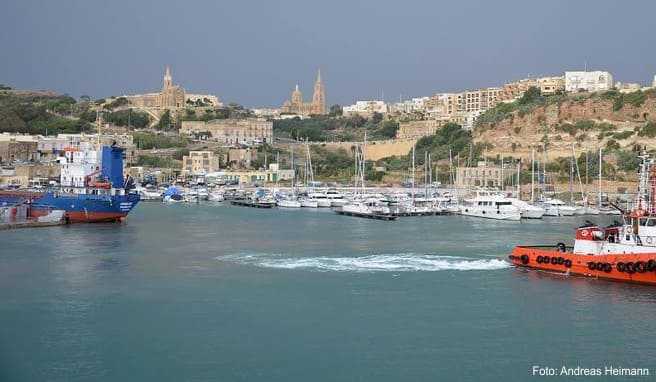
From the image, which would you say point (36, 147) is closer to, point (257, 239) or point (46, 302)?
point (257, 239)

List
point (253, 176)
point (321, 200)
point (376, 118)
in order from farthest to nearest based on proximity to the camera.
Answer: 1. point (376, 118)
2. point (253, 176)
3. point (321, 200)

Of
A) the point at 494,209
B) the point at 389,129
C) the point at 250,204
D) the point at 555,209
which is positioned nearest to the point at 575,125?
the point at 555,209

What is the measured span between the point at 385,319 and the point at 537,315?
3.61 metres

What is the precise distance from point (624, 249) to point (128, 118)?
94827mm

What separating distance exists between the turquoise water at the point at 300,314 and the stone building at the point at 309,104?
113776 millimetres

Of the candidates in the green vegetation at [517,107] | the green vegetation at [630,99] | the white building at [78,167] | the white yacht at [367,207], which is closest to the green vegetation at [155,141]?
the green vegetation at [517,107]

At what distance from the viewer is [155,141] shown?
98625 millimetres

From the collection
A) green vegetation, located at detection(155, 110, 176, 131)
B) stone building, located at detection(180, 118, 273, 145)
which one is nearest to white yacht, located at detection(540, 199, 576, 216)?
stone building, located at detection(180, 118, 273, 145)

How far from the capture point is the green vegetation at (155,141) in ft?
316

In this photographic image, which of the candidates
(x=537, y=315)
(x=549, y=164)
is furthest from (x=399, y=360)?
(x=549, y=164)

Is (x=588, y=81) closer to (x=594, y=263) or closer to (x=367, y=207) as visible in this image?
A: (x=367, y=207)

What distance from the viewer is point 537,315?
66.9 ft

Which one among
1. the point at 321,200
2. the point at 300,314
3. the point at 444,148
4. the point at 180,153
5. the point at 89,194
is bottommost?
the point at 300,314

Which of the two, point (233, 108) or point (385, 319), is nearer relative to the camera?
point (385, 319)
